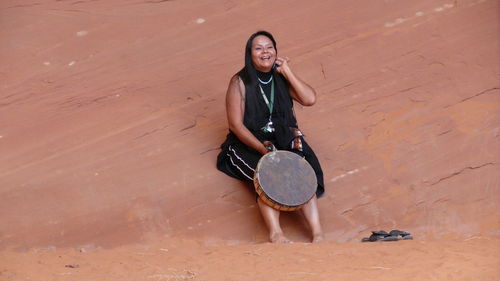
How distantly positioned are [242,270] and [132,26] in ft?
9.97

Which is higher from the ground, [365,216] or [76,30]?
[76,30]

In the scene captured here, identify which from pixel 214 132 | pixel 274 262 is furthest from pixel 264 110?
pixel 274 262

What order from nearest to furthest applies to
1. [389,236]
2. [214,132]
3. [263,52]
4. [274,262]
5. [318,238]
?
[274,262], [389,236], [318,238], [263,52], [214,132]

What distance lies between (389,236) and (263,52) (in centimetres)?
132

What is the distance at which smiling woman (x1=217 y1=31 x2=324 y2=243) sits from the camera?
19.5ft

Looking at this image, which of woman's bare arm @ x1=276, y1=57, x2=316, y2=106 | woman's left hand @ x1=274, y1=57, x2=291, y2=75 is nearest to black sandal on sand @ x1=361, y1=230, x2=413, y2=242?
woman's bare arm @ x1=276, y1=57, x2=316, y2=106

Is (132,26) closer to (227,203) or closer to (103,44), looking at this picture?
(103,44)

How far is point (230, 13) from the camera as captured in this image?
7.51 m

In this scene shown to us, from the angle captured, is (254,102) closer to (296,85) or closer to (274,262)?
(296,85)

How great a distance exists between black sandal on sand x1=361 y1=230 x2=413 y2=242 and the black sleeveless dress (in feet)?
1.66

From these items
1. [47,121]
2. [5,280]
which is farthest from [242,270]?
[47,121]

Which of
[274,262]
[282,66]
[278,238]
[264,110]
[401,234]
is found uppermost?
[282,66]

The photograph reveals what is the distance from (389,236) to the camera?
5707 millimetres

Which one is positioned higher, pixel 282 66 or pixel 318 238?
pixel 282 66
